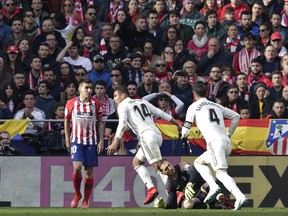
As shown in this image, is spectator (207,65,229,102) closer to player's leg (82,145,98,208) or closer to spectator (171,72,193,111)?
spectator (171,72,193,111)

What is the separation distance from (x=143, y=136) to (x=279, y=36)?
20.6 feet

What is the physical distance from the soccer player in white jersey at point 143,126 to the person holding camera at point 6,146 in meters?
2.07

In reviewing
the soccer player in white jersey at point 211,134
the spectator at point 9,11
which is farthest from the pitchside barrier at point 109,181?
the spectator at point 9,11

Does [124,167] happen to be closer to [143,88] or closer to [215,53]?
[143,88]

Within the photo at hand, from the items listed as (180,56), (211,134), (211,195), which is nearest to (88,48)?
(180,56)

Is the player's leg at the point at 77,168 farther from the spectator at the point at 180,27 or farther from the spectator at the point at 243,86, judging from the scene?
the spectator at the point at 180,27

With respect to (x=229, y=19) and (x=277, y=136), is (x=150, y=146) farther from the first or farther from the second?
(x=229, y=19)

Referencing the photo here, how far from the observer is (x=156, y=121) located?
868 inches

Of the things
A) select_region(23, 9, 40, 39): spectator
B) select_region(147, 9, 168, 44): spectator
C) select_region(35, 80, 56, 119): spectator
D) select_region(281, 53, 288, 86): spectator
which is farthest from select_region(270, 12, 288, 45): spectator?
select_region(35, 80, 56, 119): spectator

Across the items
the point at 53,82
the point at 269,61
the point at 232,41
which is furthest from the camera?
the point at 232,41

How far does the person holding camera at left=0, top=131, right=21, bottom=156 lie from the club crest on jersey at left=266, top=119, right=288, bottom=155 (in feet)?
14.3

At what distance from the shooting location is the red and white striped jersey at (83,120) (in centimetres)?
1991

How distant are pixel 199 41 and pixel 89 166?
256 inches

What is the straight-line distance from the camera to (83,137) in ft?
65.2
